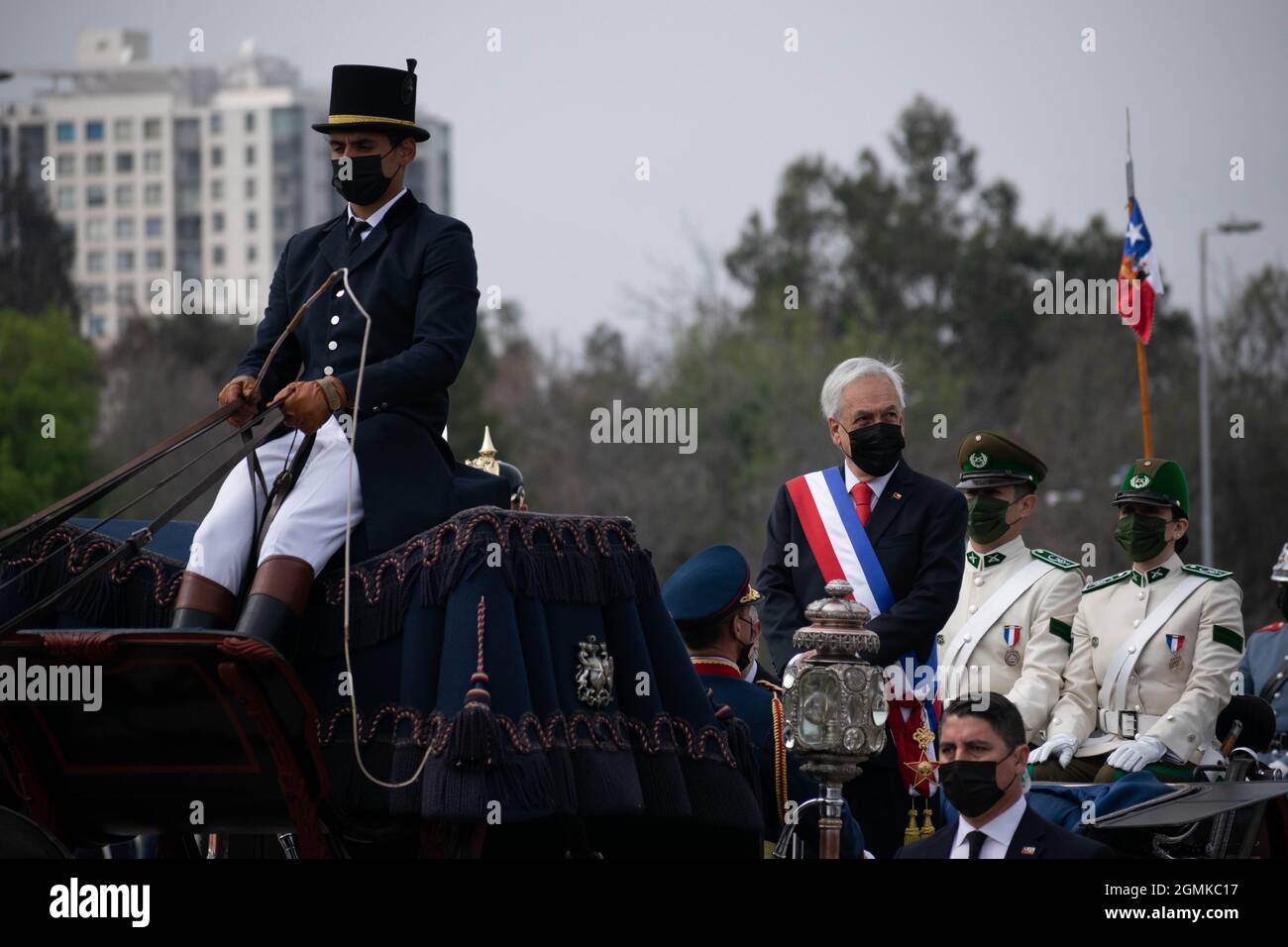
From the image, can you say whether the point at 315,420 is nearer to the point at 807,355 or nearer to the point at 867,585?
the point at 867,585

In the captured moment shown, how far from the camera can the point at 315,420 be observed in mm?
7047

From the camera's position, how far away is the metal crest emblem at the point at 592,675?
23.2 ft

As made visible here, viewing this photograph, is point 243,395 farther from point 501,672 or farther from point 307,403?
point 501,672

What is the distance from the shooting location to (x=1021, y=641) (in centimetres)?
1005

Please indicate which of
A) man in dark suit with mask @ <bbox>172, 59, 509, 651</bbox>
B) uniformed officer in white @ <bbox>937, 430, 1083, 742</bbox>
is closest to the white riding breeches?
man in dark suit with mask @ <bbox>172, 59, 509, 651</bbox>

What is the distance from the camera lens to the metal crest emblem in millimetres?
7086

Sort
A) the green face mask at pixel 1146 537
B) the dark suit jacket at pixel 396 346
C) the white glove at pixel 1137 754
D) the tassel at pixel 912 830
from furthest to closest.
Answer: the green face mask at pixel 1146 537 → the white glove at pixel 1137 754 → the tassel at pixel 912 830 → the dark suit jacket at pixel 396 346

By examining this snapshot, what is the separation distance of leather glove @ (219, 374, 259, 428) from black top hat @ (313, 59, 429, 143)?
35.2 inches

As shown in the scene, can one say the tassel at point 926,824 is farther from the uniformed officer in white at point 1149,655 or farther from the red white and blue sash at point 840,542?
Answer: the uniformed officer in white at point 1149,655

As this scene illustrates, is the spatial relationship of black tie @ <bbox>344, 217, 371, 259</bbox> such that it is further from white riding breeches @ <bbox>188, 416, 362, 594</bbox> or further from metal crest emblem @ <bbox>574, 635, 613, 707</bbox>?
metal crest emblem @ <bbox>574, 635, 613, 707</bbox>

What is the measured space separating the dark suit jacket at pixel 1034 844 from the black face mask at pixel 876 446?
187 centimetres

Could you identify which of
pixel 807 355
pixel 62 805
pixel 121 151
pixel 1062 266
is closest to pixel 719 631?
pixel 62 805

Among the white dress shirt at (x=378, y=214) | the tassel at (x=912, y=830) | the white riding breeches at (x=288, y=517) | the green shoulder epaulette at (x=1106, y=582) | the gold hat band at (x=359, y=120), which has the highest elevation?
the gold hat band at (x=359, y=120)

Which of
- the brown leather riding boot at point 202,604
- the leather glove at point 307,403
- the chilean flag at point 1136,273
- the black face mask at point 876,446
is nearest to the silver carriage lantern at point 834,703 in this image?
the black face mask at point 876,446
